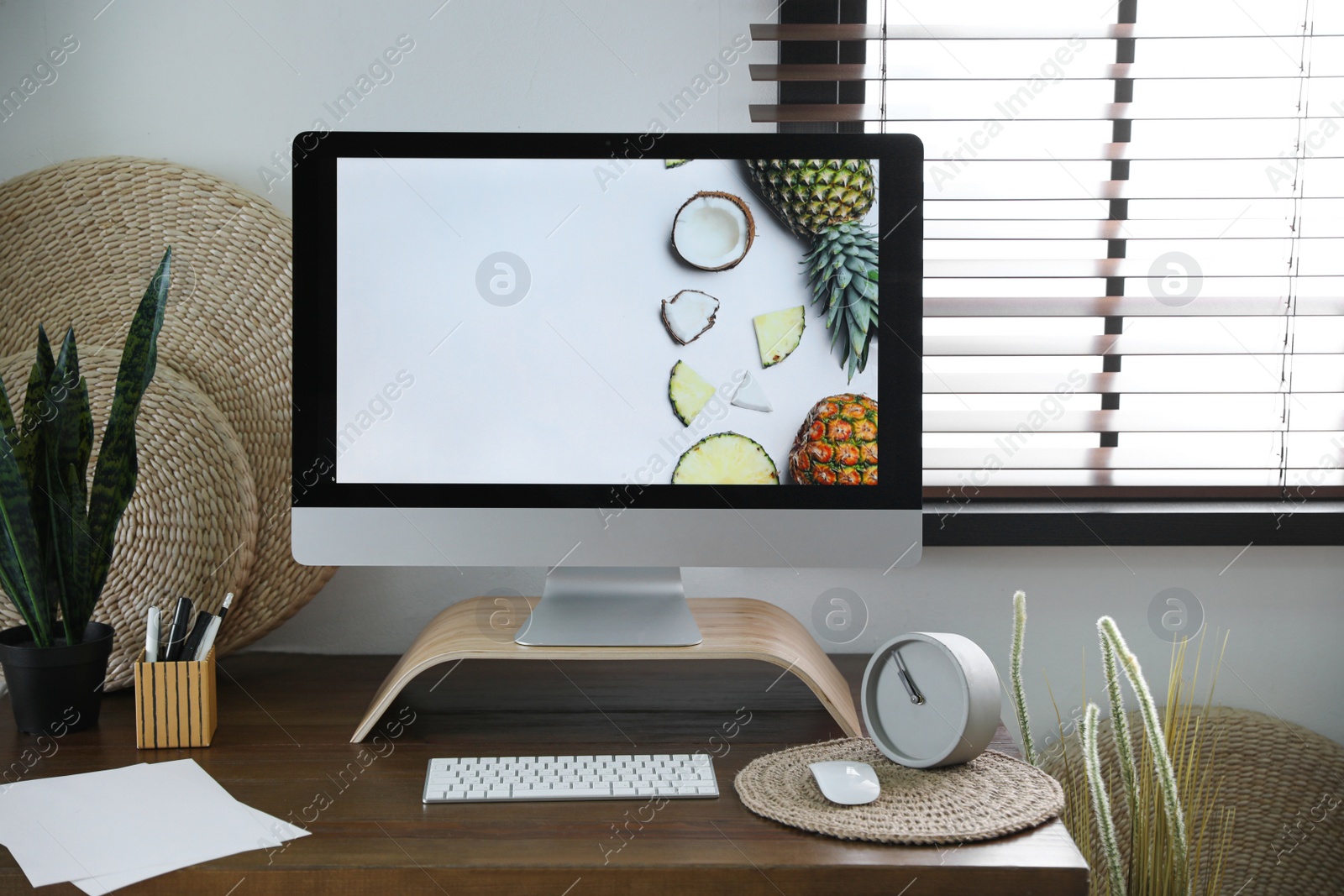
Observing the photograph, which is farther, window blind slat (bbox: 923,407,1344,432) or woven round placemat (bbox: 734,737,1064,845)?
window blind slat (bbox: 923,407,1344,432)

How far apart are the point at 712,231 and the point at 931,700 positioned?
0.51 meters

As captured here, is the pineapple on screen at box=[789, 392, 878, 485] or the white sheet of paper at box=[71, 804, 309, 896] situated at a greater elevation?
the pineapple on screen at box=[789, 392, 878, 485]

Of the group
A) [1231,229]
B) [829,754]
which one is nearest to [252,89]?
[829,754]

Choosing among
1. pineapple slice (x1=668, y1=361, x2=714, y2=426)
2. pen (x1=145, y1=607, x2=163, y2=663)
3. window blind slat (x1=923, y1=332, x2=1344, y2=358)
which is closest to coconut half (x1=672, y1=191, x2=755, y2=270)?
pineapple slice (x1=668, y1=361, x2=714, y2=426)

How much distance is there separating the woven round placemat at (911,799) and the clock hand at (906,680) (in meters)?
0.06

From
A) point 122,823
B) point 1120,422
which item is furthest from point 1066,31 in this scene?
point 122,823

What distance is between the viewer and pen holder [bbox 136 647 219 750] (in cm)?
86

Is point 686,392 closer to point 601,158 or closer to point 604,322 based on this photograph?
point 604,322

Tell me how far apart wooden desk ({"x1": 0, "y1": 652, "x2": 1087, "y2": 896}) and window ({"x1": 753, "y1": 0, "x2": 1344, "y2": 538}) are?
54cm

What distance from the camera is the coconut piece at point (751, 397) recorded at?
3.11ft

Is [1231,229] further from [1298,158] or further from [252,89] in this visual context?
[252,89]

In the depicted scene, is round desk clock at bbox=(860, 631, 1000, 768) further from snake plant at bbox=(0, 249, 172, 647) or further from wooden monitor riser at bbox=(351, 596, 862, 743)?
snake plant at bbox=(0, 249, 172, 647)

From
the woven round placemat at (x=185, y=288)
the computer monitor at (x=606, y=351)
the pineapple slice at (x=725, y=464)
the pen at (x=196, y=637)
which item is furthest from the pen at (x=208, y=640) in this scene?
the pineapple slice at (x=725, y=464)

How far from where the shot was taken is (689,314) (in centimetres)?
94
